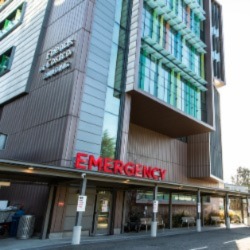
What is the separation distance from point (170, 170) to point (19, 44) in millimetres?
20678

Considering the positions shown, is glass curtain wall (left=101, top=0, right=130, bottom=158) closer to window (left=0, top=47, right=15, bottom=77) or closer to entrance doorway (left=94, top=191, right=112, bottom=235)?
entrance doorway (left=94, top=191, right=112, bottom=235)

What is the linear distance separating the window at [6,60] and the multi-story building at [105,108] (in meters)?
0.15

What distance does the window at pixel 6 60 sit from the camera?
26.3 meters

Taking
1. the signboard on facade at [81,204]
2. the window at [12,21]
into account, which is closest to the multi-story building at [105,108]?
the window at [12,21]

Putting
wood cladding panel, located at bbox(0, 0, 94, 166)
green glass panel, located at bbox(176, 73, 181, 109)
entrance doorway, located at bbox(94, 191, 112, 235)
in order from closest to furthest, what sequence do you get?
wood cladding panel, located at bbox(0, 0, 94, 166)
entrance doorway, located at bbox(94, 191, 112, 235)
green glass panel, located at bbox(176, 73, 181, 109)

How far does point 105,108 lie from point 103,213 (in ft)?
24.0

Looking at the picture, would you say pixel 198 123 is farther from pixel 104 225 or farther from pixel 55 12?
pixel 55 12

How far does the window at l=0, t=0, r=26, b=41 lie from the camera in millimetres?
28344

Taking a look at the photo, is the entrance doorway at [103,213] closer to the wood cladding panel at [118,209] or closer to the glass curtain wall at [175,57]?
the wood cladding panel at [118,209]

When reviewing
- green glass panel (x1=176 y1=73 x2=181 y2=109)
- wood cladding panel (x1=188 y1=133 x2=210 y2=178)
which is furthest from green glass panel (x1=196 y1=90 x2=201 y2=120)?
wood cladding panel (x1=188 y1=133 x2=210 y2=178)

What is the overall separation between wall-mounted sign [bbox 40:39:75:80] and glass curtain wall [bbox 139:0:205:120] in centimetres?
617

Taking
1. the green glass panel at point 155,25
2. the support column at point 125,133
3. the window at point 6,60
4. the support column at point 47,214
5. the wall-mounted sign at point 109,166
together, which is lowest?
the support column at point 47,214

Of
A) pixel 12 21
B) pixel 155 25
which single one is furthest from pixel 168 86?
pixel 12 21

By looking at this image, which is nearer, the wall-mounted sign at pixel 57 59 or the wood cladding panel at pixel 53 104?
the wood cladding panel at pixel 53 104
